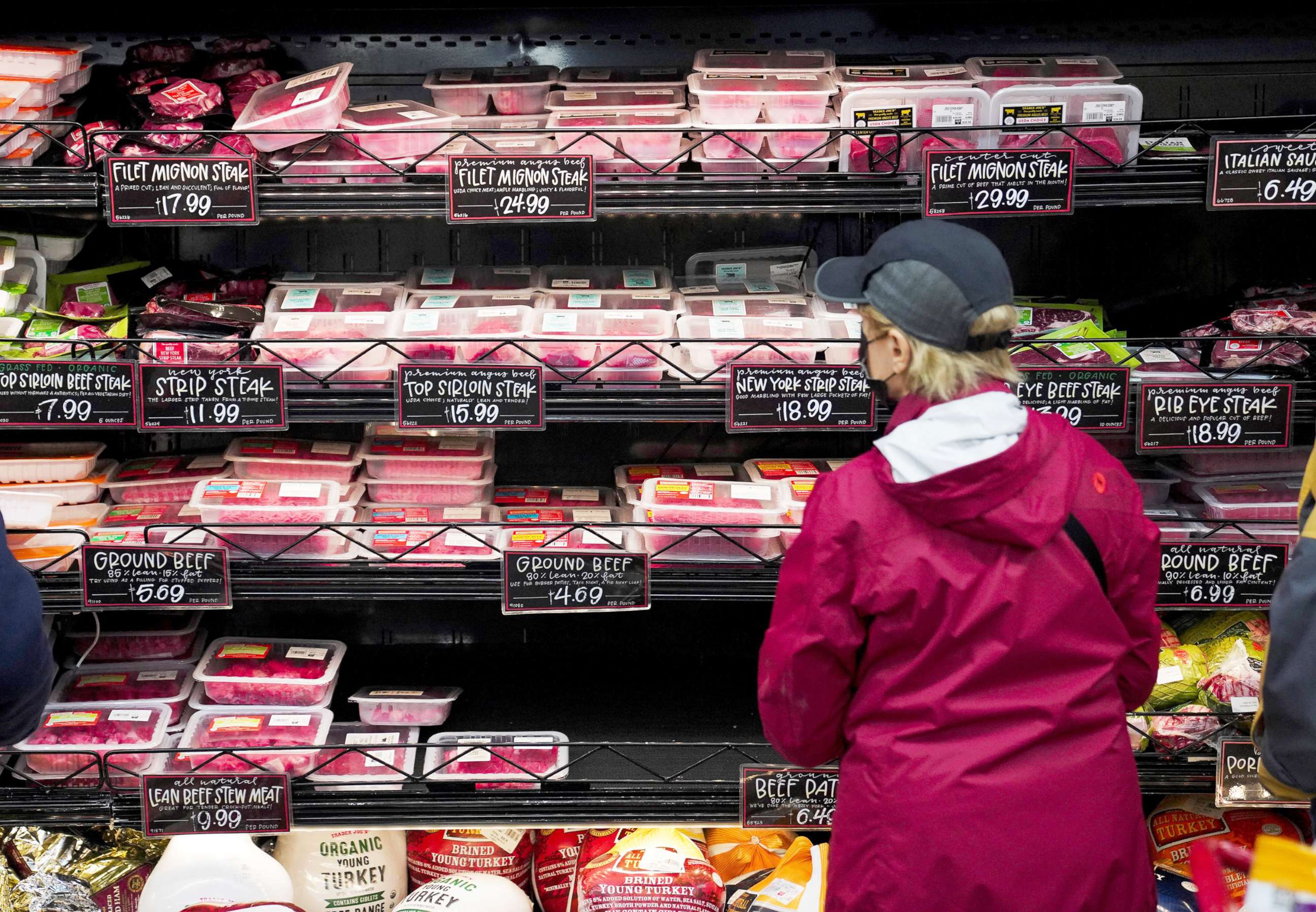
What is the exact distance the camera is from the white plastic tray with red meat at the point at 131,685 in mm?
2438

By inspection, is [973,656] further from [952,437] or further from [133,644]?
[133,644]

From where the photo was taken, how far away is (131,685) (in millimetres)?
2482

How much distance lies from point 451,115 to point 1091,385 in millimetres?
1344

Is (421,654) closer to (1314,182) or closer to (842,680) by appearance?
(842,680)

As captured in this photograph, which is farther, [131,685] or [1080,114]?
[131,685]

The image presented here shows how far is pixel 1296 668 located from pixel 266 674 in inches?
74.4

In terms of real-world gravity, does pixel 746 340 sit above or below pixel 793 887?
above

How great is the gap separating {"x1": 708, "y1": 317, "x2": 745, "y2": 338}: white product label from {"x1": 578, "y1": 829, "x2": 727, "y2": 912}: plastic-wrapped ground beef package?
3.39 feet

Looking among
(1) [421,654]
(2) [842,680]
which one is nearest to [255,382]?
(1) [421,654]

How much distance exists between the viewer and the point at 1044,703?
152 cm

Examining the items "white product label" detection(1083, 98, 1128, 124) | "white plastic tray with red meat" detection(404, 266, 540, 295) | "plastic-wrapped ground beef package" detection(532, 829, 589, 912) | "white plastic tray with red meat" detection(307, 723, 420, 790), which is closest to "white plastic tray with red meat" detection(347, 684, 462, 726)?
"white plastic tray with red meat" detection(307, 723, 420, 790)

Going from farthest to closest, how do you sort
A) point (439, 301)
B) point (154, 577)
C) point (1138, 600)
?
point (439, 301)
point (154, 577)
point (1138, 600)

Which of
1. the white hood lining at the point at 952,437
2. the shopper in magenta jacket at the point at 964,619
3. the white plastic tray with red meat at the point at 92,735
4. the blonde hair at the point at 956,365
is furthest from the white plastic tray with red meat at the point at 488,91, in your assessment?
the white plastic tray with red meat at the point at 92,735

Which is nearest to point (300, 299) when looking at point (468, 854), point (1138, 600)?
point (468, 854)
